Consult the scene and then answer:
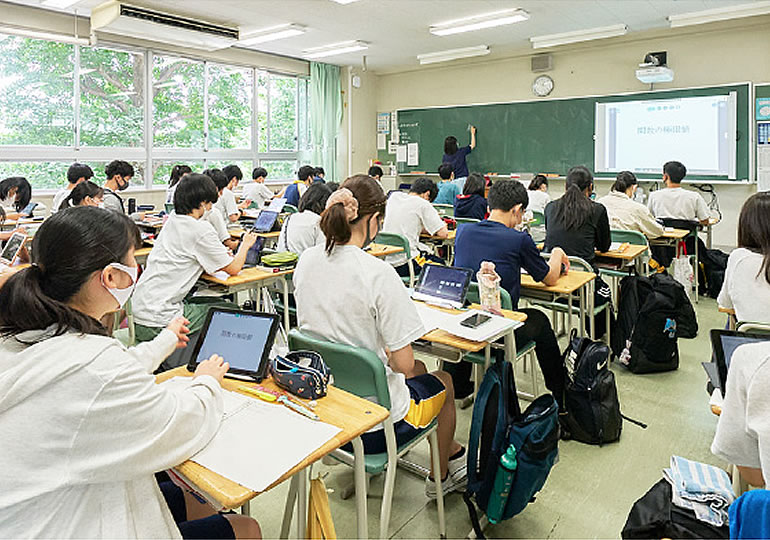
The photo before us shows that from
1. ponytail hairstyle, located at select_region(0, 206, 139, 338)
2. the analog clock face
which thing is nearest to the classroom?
ponytail hairstyle, located at select_region(0, 206, 139, 338)

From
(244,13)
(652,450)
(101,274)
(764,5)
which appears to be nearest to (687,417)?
(652,450)

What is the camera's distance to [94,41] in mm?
6523

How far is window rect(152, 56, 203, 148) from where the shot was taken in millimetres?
7395

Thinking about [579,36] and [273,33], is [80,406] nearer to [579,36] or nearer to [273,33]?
[273,33]

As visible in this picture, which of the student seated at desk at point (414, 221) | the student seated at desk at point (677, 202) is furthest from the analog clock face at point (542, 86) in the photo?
the student seated at desk at point (414, 221)

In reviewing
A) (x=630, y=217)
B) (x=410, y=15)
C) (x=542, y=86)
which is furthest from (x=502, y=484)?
(x=542, y=86)

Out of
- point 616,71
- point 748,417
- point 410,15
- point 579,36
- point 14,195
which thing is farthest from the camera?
point 616,71

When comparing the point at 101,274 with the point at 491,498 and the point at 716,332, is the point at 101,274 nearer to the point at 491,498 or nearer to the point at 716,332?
the point at 491,498

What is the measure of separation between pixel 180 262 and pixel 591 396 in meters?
2.24

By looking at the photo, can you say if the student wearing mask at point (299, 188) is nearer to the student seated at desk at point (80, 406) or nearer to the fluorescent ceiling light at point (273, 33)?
the fluorescent ceiling light at point (273, 33)

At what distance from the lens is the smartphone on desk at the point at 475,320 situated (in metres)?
2.20

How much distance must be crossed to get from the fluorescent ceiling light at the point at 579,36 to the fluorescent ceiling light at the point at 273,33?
10.0 ft

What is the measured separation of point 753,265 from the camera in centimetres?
237

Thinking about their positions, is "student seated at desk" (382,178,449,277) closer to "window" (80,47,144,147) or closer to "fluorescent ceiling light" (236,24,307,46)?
"fluorescent ceiling light" (236,24,307,46)
